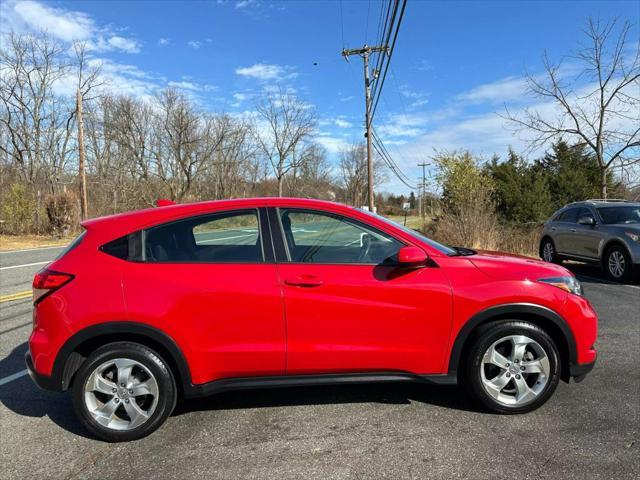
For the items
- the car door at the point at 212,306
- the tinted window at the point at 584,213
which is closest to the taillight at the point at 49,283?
the car door at the point at 212,306

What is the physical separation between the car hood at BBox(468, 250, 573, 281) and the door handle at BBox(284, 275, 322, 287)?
119cm

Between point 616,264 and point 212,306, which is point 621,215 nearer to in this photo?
point 616,264

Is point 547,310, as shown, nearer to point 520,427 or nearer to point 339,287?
point 520,427

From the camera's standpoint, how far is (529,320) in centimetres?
334

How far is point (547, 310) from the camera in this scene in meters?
3.25

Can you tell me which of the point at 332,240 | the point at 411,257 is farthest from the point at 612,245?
the point at 332,240

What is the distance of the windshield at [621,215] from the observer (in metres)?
8.80

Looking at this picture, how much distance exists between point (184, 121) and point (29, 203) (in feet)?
72.7

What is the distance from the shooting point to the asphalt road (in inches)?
106

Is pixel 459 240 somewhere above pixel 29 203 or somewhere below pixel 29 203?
below

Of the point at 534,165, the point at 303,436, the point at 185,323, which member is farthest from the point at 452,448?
the point at 534,165

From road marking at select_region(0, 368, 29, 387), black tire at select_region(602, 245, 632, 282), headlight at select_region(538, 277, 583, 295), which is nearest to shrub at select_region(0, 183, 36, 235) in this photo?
road marking at select_region(0, 368, 29, 387)

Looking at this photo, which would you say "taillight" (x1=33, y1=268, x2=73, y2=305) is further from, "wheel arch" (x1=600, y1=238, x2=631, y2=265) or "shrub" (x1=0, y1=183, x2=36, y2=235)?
"shrub" (x1=0, y1=183, x2=36, y2=235)

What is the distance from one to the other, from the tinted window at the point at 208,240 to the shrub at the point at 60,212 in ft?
73.1
